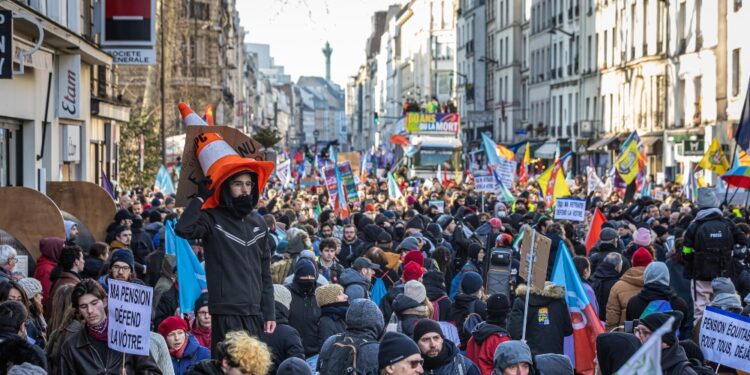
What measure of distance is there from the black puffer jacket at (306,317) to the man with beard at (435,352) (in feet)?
8.04

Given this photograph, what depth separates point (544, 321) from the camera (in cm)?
1097

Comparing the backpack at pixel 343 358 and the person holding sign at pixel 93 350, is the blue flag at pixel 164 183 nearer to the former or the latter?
the backpack at pixel 343 358

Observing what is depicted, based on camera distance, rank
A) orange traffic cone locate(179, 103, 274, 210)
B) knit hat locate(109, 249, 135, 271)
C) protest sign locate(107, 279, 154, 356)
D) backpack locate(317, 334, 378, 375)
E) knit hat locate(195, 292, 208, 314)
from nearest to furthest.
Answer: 1. protest sign locate(107, 279, 154, 356)
2. backpack locate(317, 334, 378, 375)
3. orange traffic cone locate(179, 103, 274, 210)
4. knit hat locate(195, 292, 208, 314)
5. knit hat locate(109, 249, 135, 271)

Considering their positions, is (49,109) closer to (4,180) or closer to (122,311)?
(4,180)

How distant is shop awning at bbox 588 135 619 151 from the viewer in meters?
58.2

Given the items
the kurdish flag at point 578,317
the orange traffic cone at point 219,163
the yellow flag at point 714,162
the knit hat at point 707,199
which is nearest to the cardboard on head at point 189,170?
the orange traffic cone at point 219,163

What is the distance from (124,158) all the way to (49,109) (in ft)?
51.0

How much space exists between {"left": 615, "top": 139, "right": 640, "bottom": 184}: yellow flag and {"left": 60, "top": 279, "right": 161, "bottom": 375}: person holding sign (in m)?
24.1

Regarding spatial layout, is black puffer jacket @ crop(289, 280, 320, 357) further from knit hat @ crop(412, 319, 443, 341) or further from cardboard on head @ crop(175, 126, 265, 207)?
knit hat @ crop(412, 319, 443, 341)

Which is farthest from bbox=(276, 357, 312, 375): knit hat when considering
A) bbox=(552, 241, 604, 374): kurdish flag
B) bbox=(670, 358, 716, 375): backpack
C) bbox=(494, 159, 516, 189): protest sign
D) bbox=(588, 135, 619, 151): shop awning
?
bbox=(588, 135, 619, 151): shop awning

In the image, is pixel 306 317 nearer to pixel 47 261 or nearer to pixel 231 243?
pixel 231 243

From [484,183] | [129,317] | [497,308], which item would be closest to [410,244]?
[497,308]

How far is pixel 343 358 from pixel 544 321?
2860mm

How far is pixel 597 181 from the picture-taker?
3341 cm
